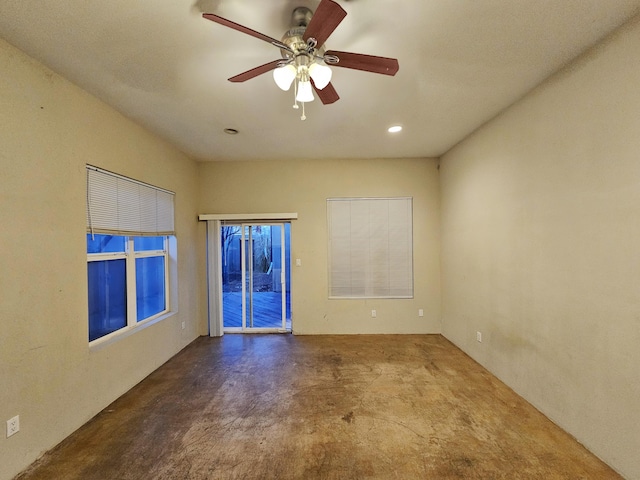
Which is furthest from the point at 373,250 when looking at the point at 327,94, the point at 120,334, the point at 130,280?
the point at 120,334

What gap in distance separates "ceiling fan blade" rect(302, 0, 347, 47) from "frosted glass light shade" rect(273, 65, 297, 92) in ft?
0.61

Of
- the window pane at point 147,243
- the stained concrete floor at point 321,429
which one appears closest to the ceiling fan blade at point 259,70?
the window pane at point 147,243

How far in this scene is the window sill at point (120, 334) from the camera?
8.35 feet

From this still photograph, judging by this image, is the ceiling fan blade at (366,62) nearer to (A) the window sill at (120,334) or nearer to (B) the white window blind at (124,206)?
(B) the white window blind at (124,206)

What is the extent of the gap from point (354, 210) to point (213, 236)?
2333 millimetres

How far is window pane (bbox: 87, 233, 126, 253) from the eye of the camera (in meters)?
2.60

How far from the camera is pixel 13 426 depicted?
71.8 inches

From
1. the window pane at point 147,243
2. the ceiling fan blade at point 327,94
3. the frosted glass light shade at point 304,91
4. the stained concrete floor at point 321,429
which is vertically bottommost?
the stained concrete floor at point 321,429

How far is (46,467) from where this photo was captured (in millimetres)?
1913

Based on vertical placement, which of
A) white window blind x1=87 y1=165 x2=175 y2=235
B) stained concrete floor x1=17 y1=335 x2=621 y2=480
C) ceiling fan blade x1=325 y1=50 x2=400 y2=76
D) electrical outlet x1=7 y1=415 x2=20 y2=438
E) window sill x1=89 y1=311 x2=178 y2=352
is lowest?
stained concrete floor x1=17 y1=335 x2=621 y2=480

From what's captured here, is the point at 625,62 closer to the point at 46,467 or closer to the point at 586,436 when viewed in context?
the point at 586,436

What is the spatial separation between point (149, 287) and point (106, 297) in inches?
28.7


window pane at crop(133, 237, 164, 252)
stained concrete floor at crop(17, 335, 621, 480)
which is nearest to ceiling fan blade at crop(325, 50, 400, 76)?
stained concrete floor at crop(17, 335, 621, 480)

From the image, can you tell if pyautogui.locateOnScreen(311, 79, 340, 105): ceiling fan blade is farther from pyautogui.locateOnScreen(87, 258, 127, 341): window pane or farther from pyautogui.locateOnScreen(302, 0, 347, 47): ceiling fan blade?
pyautogui.locateOnScreen(87, 258, 127, 341): window pane
